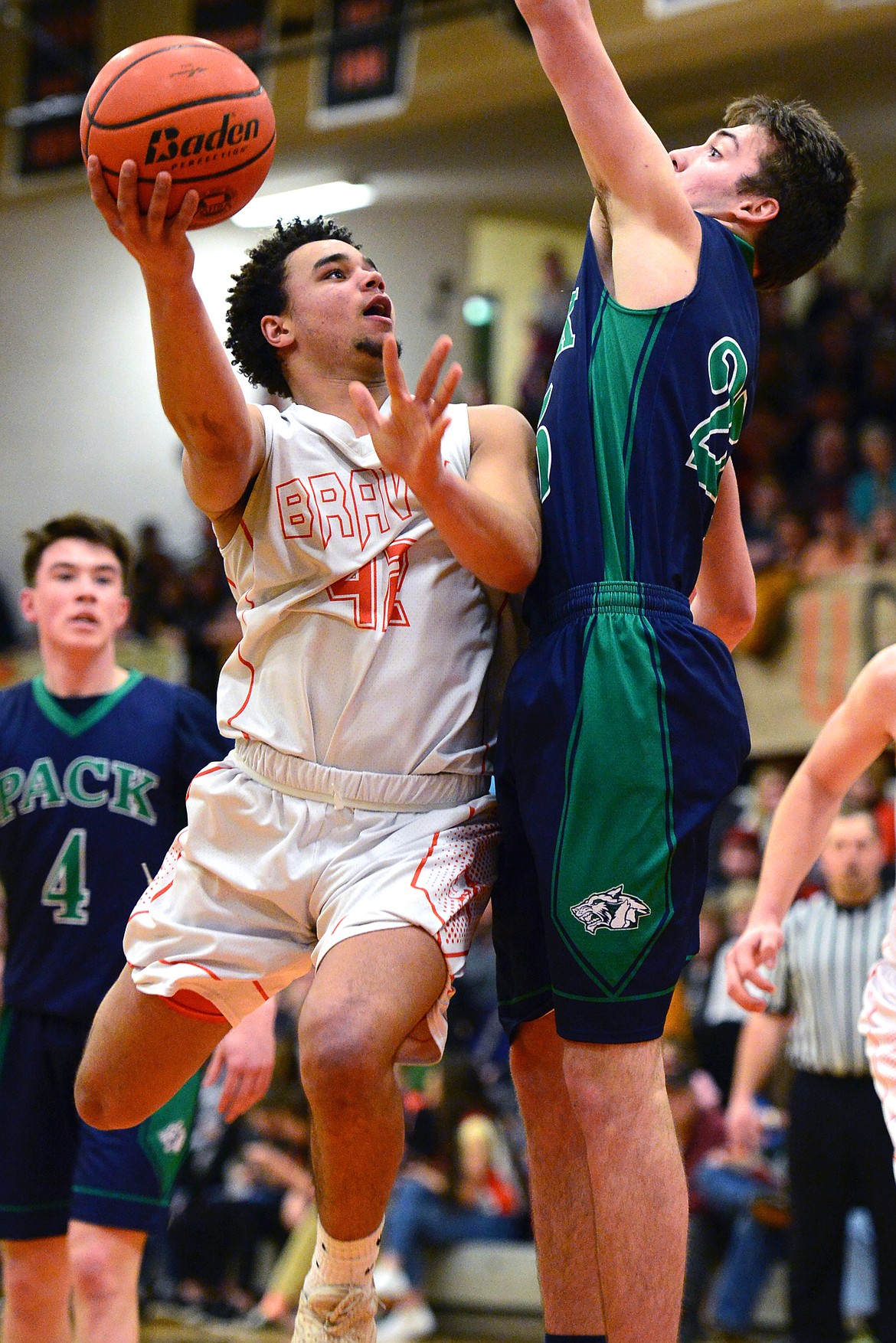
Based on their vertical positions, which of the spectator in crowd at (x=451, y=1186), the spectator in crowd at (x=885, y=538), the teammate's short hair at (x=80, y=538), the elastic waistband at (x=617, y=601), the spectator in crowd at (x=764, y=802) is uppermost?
the elastic waistband at (x=617, y=601)

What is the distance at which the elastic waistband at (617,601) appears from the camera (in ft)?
9.78

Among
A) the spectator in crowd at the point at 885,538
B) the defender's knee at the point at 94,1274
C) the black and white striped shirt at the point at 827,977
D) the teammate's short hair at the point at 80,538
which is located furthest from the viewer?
the spectator in crowd at the point at 885,538

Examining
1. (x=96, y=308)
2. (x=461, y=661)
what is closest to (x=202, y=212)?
(x=461, y=661)

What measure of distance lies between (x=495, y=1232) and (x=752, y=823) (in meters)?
3.41

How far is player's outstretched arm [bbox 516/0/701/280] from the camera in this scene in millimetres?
2955

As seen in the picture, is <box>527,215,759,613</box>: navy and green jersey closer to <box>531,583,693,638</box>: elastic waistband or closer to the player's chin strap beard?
<box>531,583,693,638</box>: elastic waistband

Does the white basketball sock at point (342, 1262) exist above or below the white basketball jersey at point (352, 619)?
below

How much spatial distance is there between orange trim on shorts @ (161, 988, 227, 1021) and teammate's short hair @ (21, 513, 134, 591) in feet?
7.05

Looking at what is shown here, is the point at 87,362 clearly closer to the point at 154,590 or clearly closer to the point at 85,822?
the point at 154,590

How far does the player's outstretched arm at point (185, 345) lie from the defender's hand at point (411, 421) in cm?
37

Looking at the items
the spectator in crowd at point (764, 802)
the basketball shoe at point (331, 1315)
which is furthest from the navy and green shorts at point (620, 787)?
the spectator in crowd at point (764, 802)

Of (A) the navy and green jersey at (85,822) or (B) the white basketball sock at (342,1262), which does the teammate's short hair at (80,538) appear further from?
(B) the white basketball sock at (342,1262)

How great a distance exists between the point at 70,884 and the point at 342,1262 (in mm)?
2056

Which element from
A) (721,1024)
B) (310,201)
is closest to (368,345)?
(721,1024)
